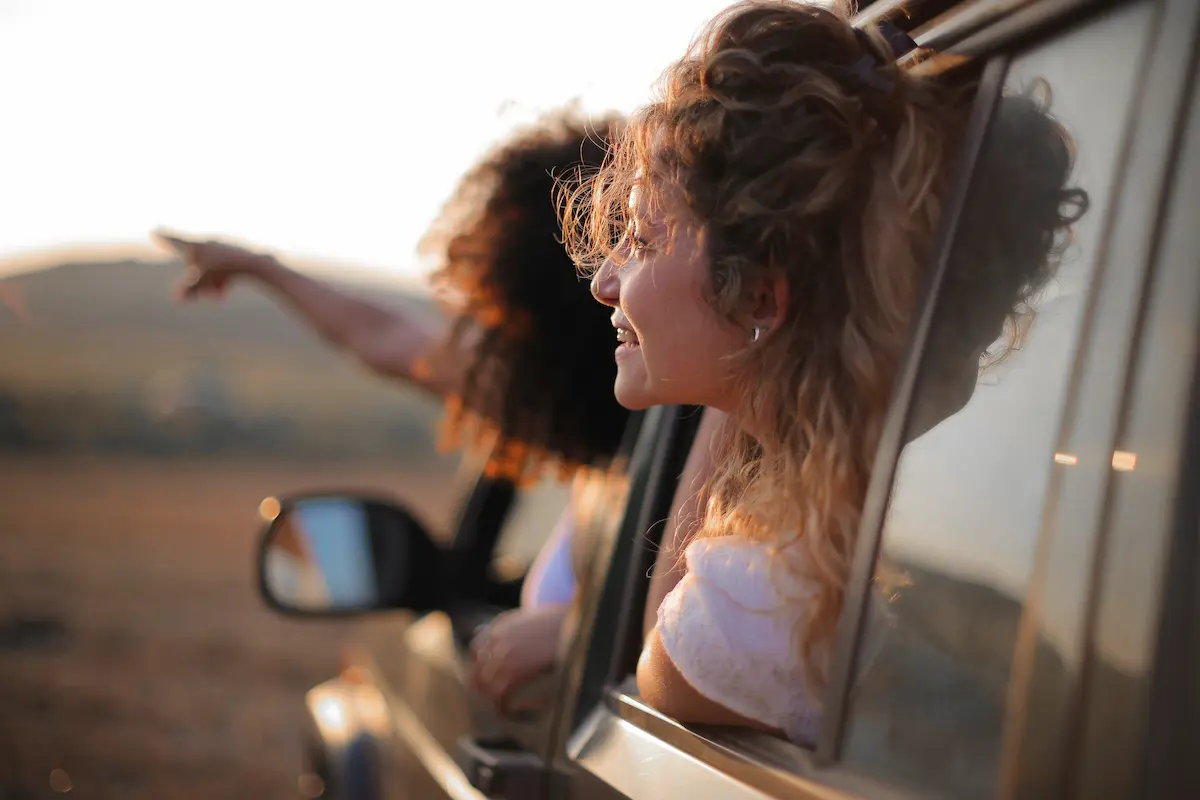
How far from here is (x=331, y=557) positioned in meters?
3.17

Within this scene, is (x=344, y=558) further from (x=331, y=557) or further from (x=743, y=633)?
(x=743, y=633)

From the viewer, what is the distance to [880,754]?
109 centimetres

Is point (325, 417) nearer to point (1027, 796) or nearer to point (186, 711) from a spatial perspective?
point (186, 711)

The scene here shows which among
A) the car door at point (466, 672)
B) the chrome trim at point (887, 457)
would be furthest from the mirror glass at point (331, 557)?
the chrome trim at point (887, 457)

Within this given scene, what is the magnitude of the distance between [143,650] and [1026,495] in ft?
31.7

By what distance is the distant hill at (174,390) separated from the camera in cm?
2431

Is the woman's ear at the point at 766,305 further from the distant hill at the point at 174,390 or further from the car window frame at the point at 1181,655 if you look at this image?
the distant hill at the point at 174,390

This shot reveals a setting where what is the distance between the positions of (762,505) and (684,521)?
0.26 metres

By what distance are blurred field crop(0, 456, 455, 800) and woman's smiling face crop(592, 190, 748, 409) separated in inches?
223

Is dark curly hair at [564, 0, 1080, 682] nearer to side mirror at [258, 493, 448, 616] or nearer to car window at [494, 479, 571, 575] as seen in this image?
side mirror at [258, 493, 448, 616]

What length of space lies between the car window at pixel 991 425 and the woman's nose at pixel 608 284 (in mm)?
452

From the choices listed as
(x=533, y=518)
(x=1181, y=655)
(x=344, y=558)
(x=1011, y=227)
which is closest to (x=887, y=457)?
(x=1011, y=227)

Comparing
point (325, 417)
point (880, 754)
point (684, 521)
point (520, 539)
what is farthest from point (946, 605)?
point (325, 417)

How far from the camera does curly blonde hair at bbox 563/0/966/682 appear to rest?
1.26 meters
